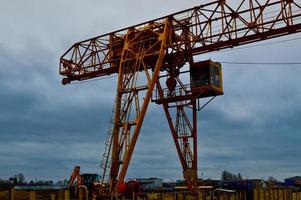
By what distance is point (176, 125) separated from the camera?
3172 cm

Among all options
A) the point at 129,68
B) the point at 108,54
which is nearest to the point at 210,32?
the point at 129,68

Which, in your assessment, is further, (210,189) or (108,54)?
A: (108,54)

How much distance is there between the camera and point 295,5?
25969 mm

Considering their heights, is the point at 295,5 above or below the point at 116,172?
above

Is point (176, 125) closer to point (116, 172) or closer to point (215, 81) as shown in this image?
point (215, 81)

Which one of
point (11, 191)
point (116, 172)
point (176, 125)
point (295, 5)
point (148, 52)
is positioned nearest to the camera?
point (11, 191)

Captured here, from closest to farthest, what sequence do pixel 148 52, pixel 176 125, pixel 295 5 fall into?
pixel 295 5
pixel 148 52
pixel 176 125

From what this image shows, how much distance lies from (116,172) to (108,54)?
32.6 feet

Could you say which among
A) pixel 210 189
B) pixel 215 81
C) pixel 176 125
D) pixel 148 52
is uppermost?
pixel 148 52

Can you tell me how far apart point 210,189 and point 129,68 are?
10558 millimetres

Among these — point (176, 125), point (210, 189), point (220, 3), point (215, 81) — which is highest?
point (220, 3)

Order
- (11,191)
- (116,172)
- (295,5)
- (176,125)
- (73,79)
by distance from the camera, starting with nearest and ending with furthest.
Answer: (11,191) < (295,5) < (116,172) < (176,125) < (73,79)

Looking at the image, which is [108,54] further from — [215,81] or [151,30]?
[215,81]

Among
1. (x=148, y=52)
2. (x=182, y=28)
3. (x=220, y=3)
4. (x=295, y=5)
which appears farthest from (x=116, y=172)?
(x=295, y=5)
